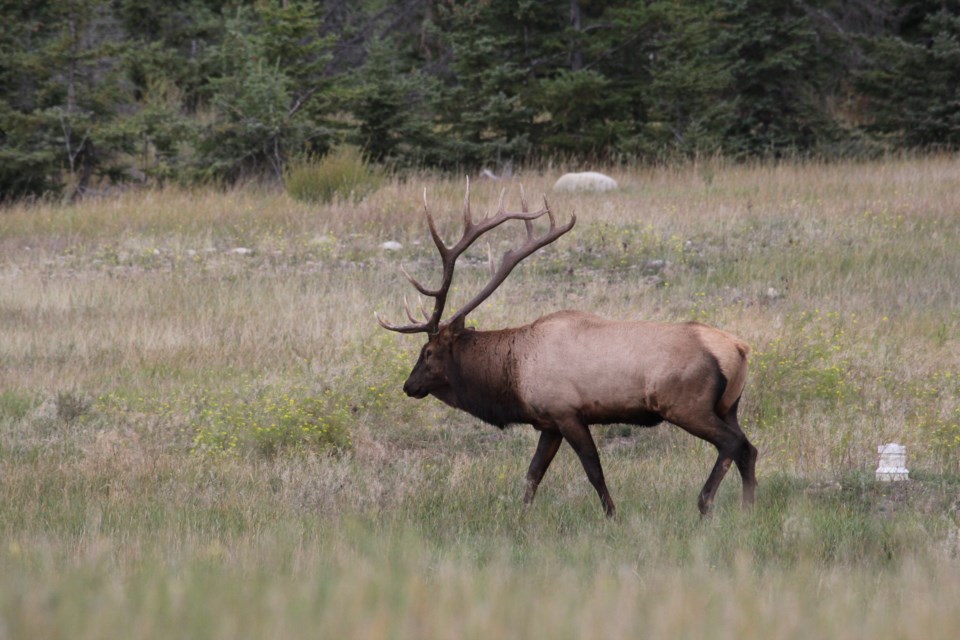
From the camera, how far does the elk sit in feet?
20.7

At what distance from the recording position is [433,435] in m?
8.73

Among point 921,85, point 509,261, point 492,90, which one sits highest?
point 921,85

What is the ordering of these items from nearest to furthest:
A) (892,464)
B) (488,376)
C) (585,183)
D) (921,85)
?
(892,464) → (488,376) → (585,183) → (921,85)

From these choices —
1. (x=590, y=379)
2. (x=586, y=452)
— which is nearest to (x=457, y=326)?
(x=590, y=379)

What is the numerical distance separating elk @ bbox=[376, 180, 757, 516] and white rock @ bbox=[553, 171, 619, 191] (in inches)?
433

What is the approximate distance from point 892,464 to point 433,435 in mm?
3398

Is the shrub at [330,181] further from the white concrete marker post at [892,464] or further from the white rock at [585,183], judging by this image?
the white concrete marker post at [892,464]

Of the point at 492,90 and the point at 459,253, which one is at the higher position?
the point at 492,90

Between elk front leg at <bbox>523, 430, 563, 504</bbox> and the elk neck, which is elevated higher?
the elk neck

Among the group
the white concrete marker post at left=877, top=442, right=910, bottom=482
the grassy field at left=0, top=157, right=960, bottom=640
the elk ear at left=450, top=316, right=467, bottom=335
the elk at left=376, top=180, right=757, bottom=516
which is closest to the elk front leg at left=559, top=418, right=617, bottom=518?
the elk at left=376, top=180, right=757, bottom=516

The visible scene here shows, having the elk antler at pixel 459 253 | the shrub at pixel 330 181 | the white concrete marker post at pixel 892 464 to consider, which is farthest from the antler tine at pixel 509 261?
the shrub at pixel 330 181

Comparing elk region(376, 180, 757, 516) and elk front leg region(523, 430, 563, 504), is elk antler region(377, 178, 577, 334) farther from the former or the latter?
elk front leg region(523, 430, 563, 504)

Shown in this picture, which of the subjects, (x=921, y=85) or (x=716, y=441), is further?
(x=921, y=85)

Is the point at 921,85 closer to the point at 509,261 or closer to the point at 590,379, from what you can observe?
the point at 509,261
